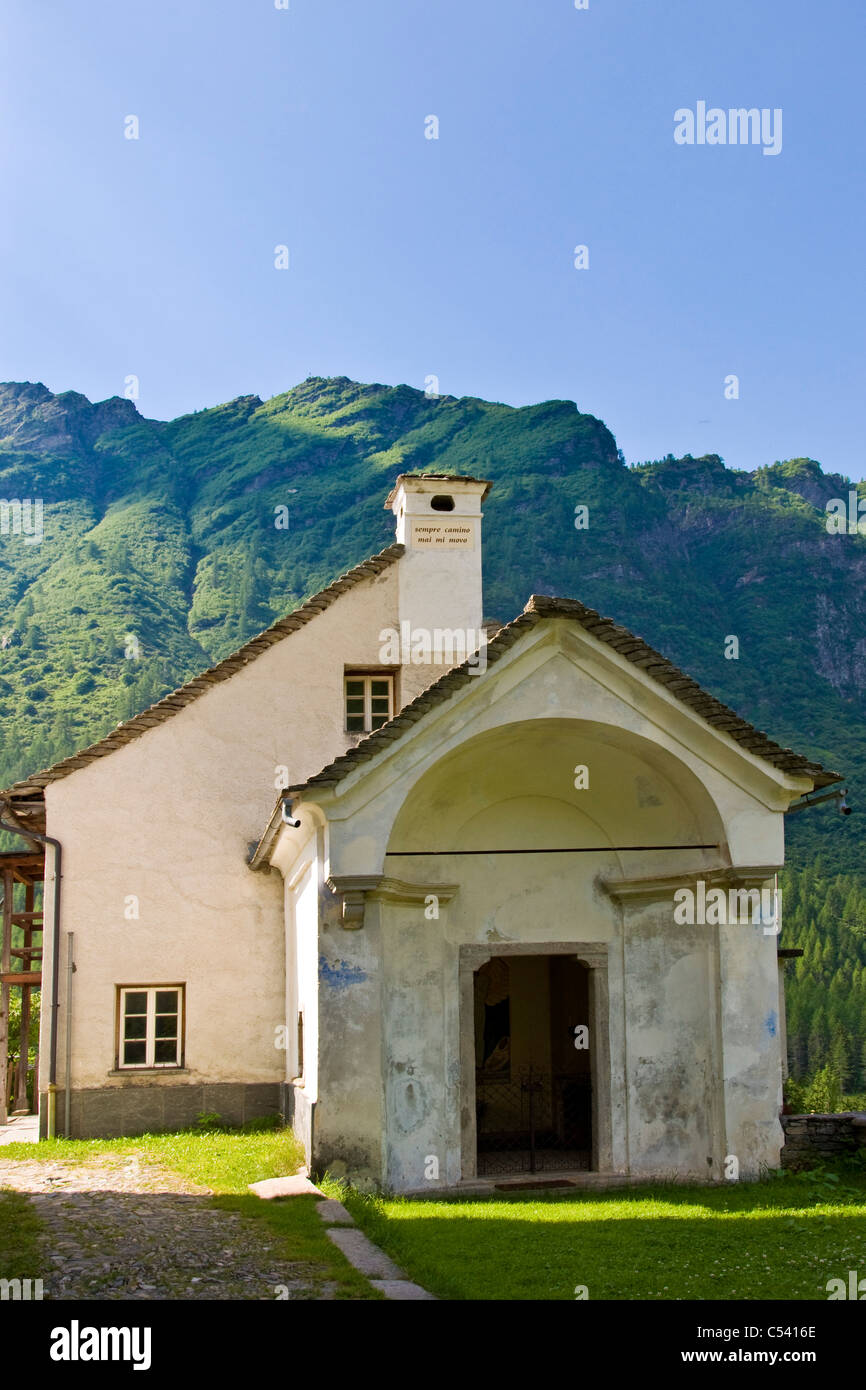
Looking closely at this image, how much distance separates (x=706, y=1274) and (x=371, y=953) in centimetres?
526

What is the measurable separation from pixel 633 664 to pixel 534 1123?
6.88 metres

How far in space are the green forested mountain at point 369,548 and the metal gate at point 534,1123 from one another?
129ft

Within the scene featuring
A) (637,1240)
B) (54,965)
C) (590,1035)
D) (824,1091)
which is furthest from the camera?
(824,1091)

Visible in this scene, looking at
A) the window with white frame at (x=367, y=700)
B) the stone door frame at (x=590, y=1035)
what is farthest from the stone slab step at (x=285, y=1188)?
the window with white frame at (x=367, y=700)

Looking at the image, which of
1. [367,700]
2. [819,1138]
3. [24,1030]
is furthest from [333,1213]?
[24,1030]

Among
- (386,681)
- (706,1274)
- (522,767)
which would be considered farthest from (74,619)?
(706,1274)

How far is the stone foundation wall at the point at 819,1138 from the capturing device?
13.9 metres

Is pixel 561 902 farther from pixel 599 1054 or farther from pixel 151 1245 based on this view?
pixel 151 1245

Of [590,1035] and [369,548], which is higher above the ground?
[369,548]

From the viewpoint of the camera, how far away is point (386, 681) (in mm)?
20594

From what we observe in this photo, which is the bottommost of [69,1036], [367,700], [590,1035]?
[69,1036]

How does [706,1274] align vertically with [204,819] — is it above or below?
below

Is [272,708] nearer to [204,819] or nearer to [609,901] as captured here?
[204,819]

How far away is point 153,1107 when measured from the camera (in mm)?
18219
